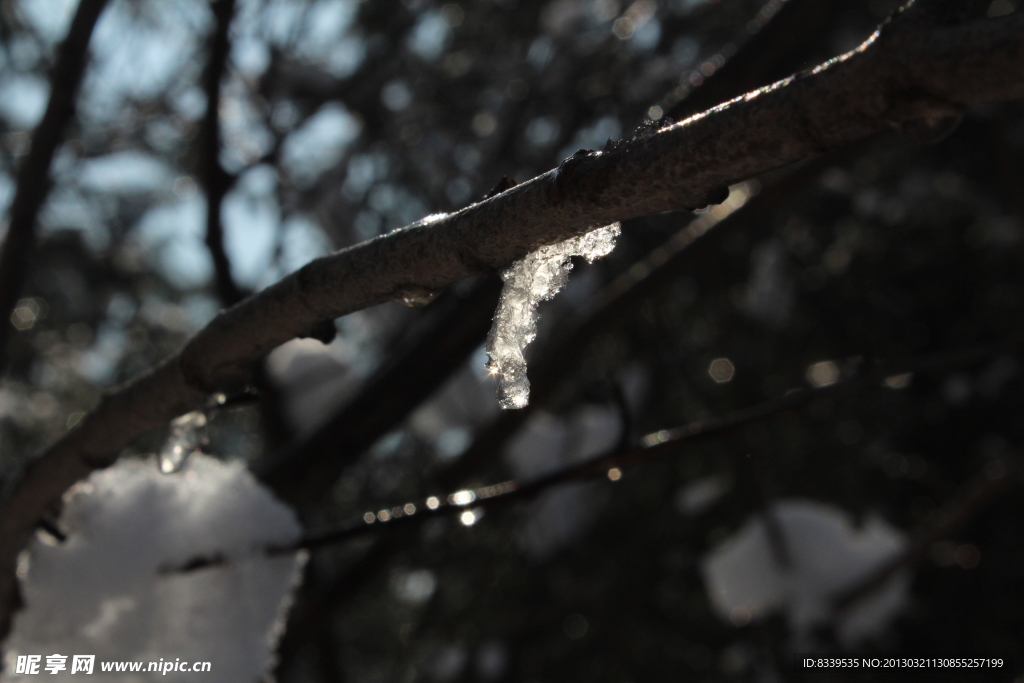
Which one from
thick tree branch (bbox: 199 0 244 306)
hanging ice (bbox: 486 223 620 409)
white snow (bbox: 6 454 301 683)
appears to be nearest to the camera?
hanging ice (bbox: 486 223 620 409)

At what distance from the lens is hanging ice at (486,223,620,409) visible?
0.59 metres

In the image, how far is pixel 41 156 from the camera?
1323 millimetres

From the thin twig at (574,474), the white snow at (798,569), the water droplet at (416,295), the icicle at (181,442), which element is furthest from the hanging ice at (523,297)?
the white snow at (798,569)

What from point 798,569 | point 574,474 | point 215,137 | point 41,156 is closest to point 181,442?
point 574,474

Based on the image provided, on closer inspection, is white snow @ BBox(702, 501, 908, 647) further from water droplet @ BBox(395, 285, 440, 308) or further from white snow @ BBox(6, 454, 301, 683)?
water droplet @ BBox(395, 285, 440, 308)

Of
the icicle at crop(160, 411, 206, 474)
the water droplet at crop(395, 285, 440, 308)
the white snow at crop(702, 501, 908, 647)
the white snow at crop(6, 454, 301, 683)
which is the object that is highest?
the water droplet at crop(395, 285, 440, 308)

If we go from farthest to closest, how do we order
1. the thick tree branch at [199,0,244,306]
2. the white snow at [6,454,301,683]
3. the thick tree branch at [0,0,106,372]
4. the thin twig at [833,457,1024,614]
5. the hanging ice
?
the thin twig at [833,457,1024,614] → the thick tree branch at [199,0,244,306] → the thick tree branch at [0,0,106,372] → the white snow at [6,454,301,683] → the hanging ice

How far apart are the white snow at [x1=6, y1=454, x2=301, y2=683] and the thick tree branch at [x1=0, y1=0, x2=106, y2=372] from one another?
1.78 ft

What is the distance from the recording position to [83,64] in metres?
1.34

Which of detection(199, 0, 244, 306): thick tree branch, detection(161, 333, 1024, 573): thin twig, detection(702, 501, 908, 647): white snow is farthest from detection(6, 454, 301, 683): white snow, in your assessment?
detection(702, 501, 908, 647): white snow

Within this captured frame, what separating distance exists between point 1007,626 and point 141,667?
3.72m

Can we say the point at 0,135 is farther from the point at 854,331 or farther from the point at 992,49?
the point at 854,331

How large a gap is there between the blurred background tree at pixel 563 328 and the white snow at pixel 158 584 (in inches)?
17.7

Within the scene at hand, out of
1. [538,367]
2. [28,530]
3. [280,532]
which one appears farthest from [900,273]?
[28,530]
